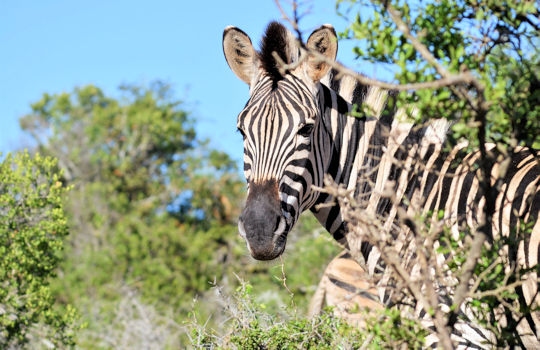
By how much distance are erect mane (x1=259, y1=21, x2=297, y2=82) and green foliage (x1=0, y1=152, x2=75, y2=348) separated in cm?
306

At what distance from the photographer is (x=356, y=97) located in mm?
4980

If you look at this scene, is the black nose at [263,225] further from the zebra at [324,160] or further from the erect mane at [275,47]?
the erect mane at [275,47]

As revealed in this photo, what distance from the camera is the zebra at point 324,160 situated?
386cm

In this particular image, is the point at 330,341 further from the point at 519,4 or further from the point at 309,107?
the point at 519,4

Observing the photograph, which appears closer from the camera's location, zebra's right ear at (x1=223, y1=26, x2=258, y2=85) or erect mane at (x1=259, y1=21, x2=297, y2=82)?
erect mane at (x1=259, y1=21, x2=297, y2=82)

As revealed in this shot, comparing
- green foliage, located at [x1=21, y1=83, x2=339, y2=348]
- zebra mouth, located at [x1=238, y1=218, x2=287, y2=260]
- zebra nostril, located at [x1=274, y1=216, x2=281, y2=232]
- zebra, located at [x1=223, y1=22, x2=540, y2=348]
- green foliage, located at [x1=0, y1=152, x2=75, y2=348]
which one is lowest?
green foliage, located at [x1=21, y1=83, x2=339, y2=348]

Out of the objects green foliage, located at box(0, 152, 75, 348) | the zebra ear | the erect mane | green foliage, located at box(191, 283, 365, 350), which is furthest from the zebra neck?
green foliage, located at box(0, 152, 75, 348)

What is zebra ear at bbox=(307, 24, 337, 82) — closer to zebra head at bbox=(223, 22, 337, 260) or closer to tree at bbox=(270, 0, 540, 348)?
zebra head at bbox=(223, 22, 337, 260)

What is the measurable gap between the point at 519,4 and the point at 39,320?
19.3ft

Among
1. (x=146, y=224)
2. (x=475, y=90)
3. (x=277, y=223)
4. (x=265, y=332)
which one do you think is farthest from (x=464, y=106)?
(x=146, y=224)

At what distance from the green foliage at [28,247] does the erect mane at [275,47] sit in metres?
3.06

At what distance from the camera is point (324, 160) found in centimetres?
450

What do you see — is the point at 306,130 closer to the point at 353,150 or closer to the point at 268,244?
the point at 353,150

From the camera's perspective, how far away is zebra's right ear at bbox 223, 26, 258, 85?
15.9 ft
